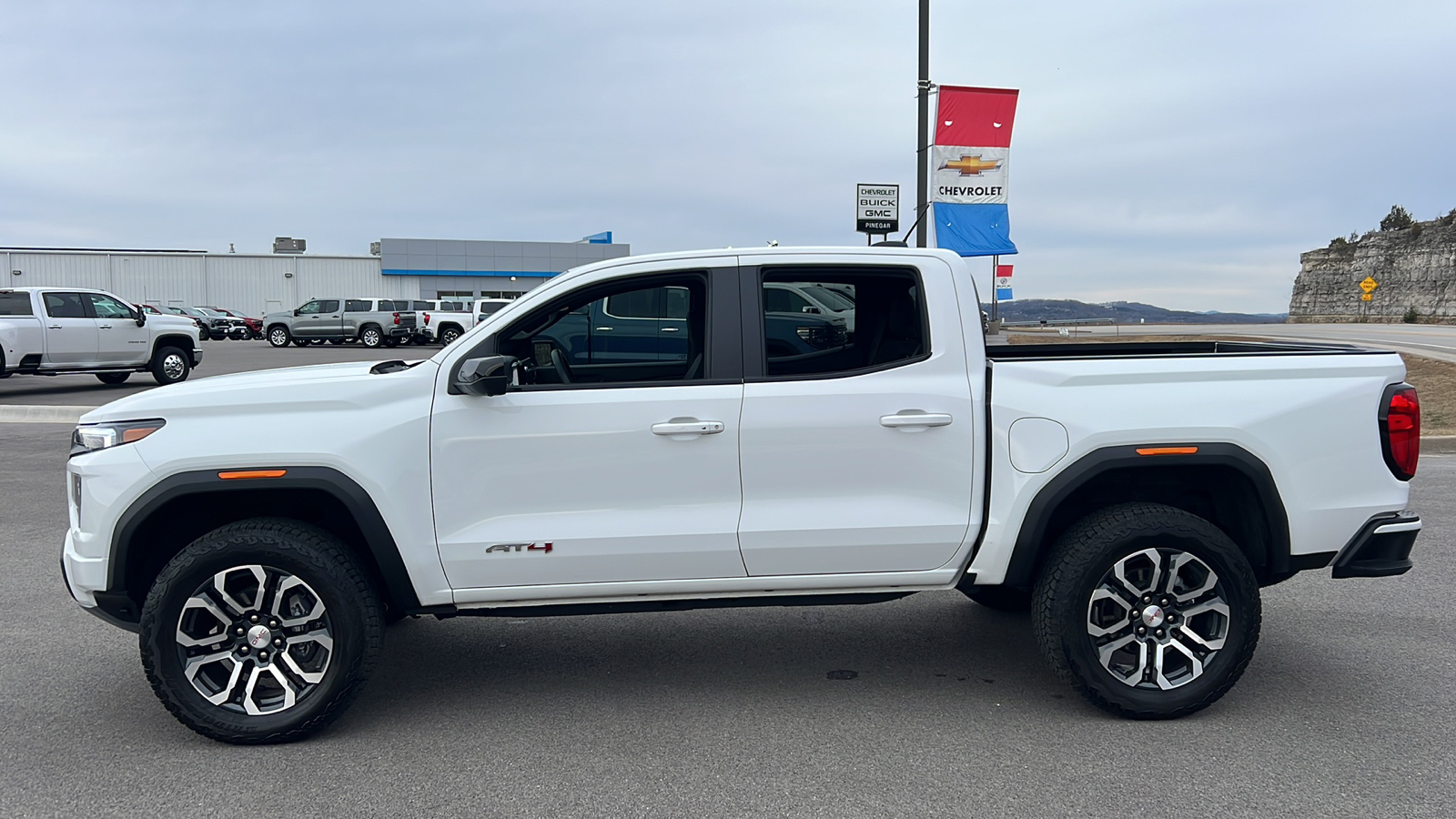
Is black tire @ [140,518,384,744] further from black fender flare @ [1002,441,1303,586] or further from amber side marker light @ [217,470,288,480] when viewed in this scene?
black fender flare @ [1002,441,1303,586]

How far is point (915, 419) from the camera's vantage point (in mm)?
4129

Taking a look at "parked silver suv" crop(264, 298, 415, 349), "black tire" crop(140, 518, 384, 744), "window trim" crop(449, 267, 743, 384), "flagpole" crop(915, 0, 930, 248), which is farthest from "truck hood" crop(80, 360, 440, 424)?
"parked silver suv" crop(264, 298, 415, 349)

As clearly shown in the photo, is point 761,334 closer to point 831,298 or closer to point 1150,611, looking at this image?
A: point 831,298

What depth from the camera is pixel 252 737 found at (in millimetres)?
3975

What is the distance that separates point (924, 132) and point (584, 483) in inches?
454

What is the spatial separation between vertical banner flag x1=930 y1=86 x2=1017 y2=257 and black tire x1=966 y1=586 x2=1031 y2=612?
10.00 metres

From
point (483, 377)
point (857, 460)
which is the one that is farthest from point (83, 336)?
point (857, 460)

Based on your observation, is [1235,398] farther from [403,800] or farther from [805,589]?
[403,800]

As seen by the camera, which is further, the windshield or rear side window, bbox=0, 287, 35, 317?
rear side window, bbox=0, 287, 35, 317

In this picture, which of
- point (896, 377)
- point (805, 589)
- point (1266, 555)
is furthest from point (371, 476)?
point (1266, 555)

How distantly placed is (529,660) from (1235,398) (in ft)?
10.7

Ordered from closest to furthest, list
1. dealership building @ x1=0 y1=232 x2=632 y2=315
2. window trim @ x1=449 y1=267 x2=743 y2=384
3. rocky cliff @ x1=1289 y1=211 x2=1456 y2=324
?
window trim @ x1=449 y1=267 x2=743 y2=384 < dealership building @ x1=0 y1=232 x2=632 y2=315 < rocky cliff @ x1=1289 y1=211 x2=1456 y2=324

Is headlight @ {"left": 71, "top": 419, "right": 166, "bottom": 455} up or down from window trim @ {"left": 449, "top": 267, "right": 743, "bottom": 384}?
down

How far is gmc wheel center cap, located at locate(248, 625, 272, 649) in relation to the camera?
13.1 ft
